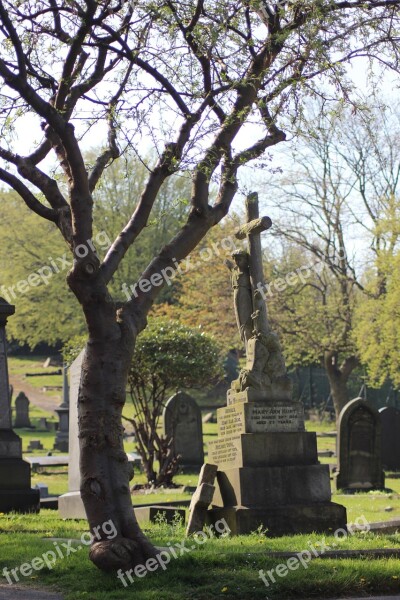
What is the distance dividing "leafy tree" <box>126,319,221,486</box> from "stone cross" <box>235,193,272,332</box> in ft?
28.4

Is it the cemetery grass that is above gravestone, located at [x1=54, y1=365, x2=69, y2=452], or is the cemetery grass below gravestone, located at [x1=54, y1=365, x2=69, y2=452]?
below

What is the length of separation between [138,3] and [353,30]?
2.66m

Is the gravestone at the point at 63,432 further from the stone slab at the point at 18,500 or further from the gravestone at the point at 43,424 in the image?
the stone slab at the point at 18,500

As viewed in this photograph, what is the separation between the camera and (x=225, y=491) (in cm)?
1364

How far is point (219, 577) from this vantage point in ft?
30.7

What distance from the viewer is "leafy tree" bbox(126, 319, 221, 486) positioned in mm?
23797

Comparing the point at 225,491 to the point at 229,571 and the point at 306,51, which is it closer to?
the point at 229,571

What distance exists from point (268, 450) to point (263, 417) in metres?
0.50

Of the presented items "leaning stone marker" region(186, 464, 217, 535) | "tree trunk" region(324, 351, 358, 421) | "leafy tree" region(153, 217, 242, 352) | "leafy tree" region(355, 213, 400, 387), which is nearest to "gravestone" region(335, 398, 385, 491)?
"leaning stone marker" region(186, 464, 217, 535)

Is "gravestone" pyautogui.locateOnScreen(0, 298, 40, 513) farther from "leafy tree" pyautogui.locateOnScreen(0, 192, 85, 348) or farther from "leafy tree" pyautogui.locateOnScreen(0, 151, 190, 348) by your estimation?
"leafy tree" pyautogui.locateOnScreen(0, 192, 85, 348)

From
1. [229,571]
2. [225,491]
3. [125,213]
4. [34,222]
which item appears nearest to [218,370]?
[225,491]

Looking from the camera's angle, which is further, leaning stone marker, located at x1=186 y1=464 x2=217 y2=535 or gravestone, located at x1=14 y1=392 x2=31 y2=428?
gravestone, located at x1=14 y1=392 x2=31 y2=428

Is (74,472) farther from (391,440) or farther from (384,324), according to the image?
(384,324)

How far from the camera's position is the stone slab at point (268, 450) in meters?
13.6
